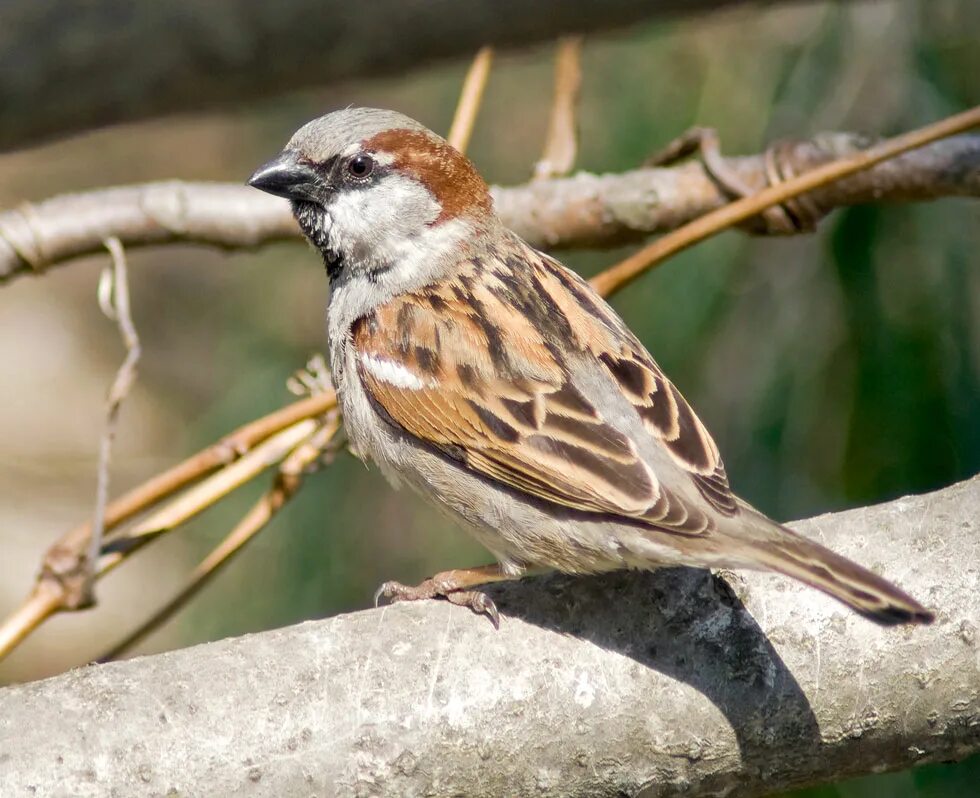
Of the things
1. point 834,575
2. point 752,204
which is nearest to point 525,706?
point 834,575

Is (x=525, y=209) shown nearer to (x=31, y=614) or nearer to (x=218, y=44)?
(x=218, y=44)

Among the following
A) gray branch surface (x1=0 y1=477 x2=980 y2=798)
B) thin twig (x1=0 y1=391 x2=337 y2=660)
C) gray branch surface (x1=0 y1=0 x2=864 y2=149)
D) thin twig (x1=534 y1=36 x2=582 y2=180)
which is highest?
thin twig (x1=534 y1=36 x2=582 y2=180)

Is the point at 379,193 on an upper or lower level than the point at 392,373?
upper

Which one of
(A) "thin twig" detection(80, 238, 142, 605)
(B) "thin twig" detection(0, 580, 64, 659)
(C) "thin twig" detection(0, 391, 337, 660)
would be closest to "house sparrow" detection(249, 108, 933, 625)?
(C) "thin twig" detection(0, 391, 337, 660)

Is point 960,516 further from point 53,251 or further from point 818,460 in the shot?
point 53,251

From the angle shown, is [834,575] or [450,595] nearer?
[834,575]

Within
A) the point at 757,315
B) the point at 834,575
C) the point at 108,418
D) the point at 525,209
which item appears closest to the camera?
the point at 834,575

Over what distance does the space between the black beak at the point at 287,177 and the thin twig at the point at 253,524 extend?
0.56 metres

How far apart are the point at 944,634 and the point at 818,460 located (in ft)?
4.46

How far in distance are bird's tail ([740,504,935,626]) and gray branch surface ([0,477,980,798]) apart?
0.37 ft

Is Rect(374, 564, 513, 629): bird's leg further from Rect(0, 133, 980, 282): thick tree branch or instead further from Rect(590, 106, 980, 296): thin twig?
Rect(0, 133, 980, 282): thick tree branch

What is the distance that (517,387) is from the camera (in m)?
2.96

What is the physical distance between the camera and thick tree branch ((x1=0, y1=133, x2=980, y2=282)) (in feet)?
10.8

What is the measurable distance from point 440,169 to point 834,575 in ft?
5.41
